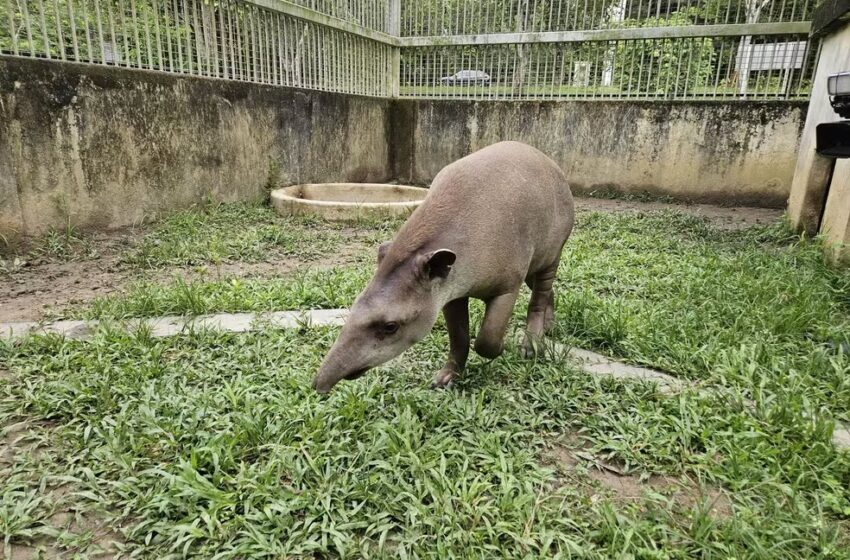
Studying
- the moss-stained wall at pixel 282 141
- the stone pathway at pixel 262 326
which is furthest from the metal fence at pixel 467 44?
the stone pathway at pixel 262 326

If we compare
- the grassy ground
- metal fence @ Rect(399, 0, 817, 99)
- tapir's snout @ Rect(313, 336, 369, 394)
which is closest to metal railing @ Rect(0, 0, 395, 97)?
metal fence @ Rect(399, 0, 817, 99)

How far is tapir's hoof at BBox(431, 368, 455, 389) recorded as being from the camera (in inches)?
125

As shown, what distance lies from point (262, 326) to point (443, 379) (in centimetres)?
148

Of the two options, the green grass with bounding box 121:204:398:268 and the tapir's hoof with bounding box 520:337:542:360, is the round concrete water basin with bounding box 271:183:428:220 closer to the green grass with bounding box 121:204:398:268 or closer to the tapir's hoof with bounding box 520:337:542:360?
the green grass with bounding box 121:204:398:268

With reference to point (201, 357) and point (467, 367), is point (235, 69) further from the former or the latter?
point (467, 367)

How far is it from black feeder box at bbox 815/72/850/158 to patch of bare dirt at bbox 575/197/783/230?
4.09 m

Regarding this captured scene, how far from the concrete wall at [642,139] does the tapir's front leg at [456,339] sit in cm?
778

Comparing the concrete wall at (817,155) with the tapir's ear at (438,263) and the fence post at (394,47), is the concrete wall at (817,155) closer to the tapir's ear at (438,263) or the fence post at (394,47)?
the tapir's ear at (438,263)

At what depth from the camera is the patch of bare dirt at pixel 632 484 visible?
7.38ft

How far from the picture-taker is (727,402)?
2873 mm

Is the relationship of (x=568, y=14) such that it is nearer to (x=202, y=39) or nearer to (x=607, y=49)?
(x=607, y=49)

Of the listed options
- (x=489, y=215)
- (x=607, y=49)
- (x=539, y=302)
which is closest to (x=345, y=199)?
(x=607, y=49)

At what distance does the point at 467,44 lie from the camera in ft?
34.2

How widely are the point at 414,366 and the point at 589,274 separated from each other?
8.18 feet
